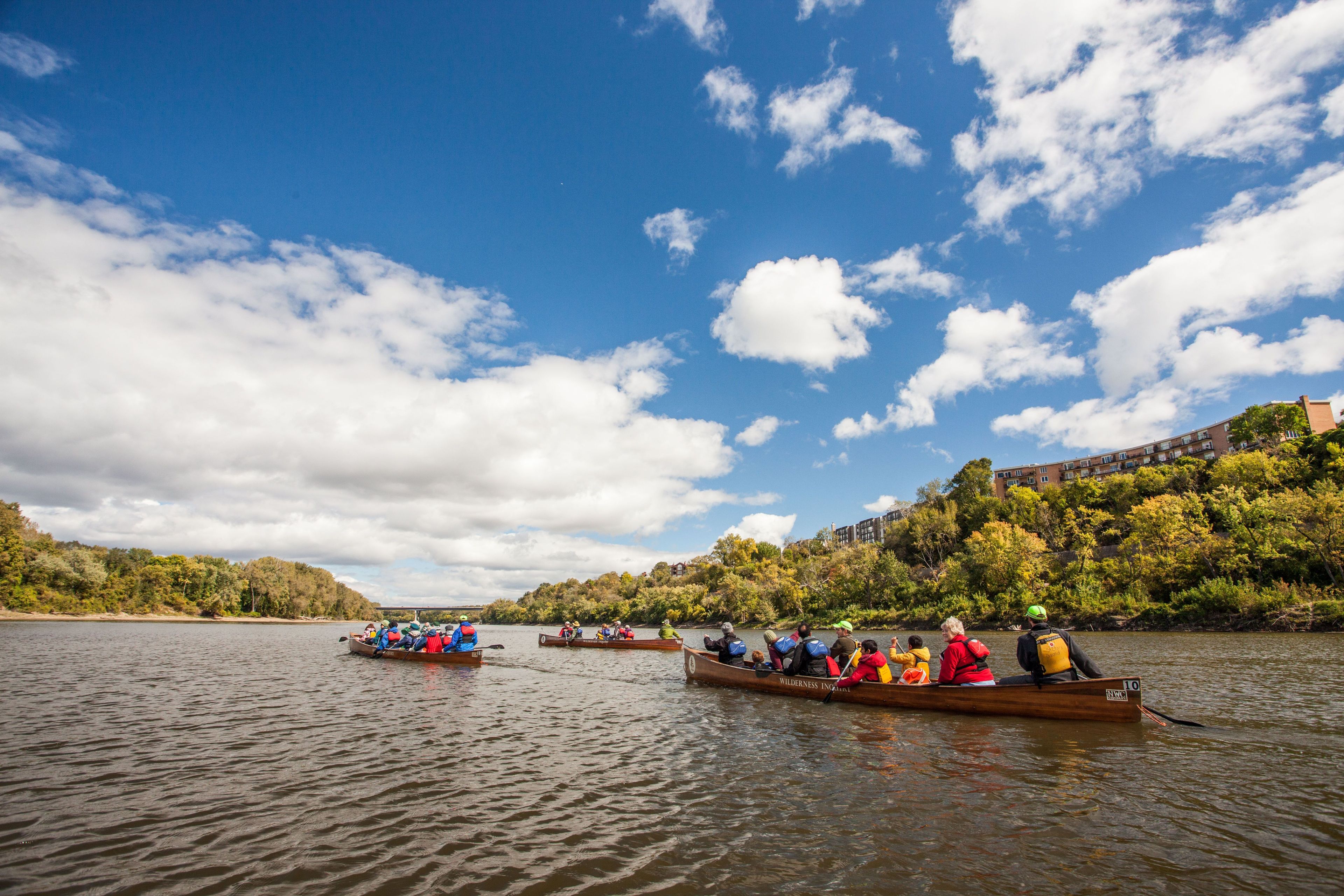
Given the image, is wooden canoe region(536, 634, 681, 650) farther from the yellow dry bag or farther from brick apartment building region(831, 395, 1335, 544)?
brick apartment building region(831, 395, 1335, 544)

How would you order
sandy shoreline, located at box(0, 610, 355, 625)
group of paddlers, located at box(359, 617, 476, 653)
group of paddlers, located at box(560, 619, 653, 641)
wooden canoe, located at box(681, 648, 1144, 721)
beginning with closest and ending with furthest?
wooden canoe, located at box(681, 648, 1144, 721), group of paddlers, located at box(359, 617, 476, 653), group of paddlers, located at box(560, 619, 653, 641), sandy shoreline, located at box(0, 610, 355, 625)

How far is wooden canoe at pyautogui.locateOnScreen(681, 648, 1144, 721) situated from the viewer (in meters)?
13.6

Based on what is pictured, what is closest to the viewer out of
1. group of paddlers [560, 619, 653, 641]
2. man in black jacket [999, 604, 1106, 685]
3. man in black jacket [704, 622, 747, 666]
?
man in black jacket [999, 604, 1106, 685]

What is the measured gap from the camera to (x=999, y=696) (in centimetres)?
1512

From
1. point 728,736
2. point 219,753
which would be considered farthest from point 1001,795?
point 219,753

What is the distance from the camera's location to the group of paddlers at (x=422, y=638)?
31.8 metres

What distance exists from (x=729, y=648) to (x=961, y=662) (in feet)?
33.0

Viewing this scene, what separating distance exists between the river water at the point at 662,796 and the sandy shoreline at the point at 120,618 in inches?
3422

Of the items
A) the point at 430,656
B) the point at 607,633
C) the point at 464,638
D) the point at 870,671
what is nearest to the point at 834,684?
the point at 870,671

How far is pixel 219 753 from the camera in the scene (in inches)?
479

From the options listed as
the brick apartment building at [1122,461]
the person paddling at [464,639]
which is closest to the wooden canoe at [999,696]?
the person paddling at [464,639]

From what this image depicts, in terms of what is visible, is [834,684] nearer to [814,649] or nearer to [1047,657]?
[814,649]

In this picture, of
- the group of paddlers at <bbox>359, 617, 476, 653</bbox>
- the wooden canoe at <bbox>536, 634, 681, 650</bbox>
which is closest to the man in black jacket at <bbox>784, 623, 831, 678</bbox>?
the group of paddlers at <bbox>359, 617, 476, 653</bbox>

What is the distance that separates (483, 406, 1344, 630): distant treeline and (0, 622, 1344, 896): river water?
115 feet
